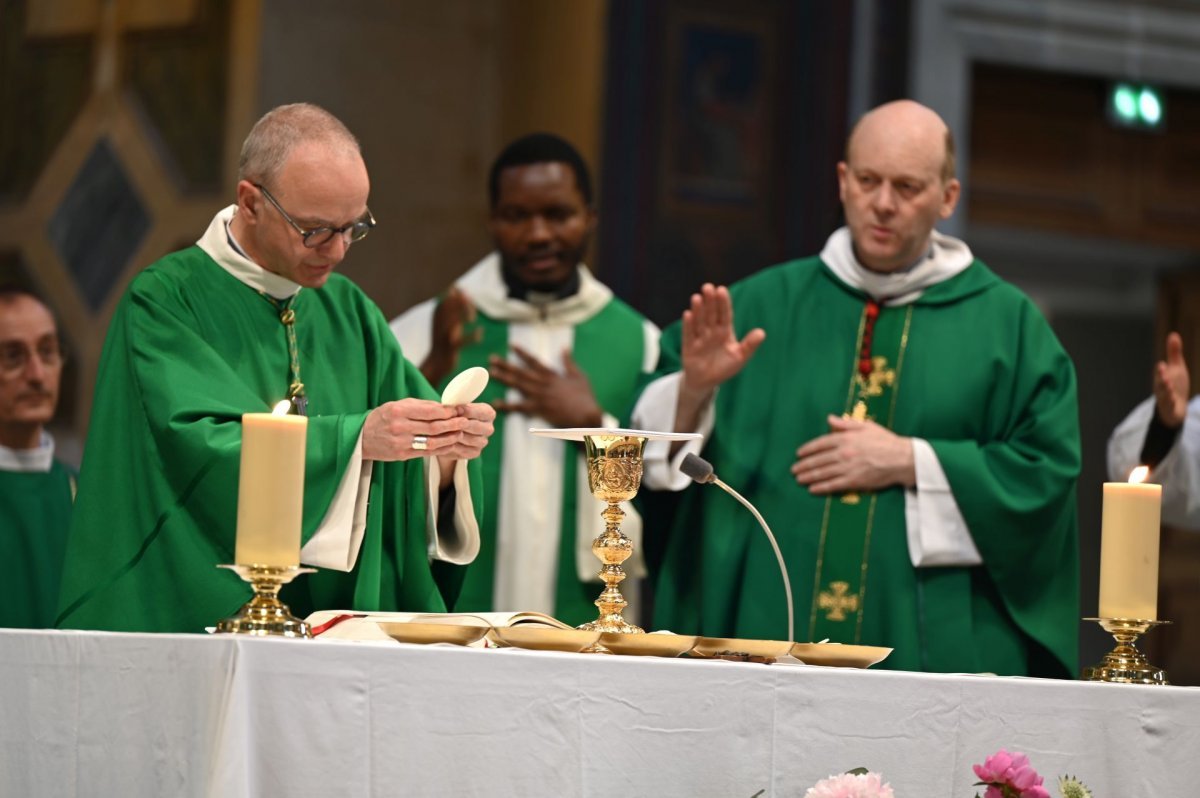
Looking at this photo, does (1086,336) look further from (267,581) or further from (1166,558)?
A: (267,581)

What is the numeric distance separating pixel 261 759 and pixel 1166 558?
7.70 m

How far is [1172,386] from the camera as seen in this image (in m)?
5.01

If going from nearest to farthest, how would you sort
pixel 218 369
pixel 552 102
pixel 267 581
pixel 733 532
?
pixel 267 581
pixel 218 369
pixel 733 532
pixel 552 102

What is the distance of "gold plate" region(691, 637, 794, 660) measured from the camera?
3047mm

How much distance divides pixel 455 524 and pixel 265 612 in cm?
103

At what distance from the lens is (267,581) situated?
9.39ft

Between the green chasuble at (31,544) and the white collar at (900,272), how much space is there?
232 centimetres

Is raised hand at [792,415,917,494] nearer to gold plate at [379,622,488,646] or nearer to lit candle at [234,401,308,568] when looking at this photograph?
gold plate at [379,622,488,646]

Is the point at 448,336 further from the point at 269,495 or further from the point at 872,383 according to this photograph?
the point at 269,495

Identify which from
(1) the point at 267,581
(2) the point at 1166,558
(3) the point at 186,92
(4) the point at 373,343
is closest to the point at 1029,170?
(2) the point at 1166,558

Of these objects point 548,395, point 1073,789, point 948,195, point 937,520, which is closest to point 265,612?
point 1073,789

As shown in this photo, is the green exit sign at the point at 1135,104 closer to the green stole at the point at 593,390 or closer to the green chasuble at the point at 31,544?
the green stole at the point at 593,390

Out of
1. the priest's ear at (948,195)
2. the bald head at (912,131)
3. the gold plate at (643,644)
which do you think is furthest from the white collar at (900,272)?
the gold plate at (643,644)

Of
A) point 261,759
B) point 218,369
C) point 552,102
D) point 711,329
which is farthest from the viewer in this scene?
point 552,102
